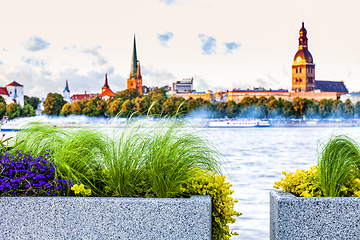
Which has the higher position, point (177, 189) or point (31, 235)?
point (177, 189)

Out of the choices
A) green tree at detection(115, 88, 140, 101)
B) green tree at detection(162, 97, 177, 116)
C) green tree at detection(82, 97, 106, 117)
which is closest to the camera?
green tree at detection(162, 97, 177, 116)

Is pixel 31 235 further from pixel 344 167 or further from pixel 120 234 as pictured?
pixel 344 167

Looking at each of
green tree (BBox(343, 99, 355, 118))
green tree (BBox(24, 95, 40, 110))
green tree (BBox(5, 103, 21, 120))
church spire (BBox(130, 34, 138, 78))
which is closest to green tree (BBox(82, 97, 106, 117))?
green tree (BBox(5, 103, 21, 120))

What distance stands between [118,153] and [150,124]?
2.00 feet

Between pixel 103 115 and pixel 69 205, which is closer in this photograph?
pixel 69 205

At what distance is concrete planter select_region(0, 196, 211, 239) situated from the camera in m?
2.95


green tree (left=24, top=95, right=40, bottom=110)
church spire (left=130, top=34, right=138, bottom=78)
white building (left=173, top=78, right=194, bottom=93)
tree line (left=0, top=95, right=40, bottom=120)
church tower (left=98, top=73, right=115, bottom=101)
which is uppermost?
church spire (left=130, top=34, right=138, bottom=78)

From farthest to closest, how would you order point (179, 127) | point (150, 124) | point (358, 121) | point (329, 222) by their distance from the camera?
point (358, 121) < point (150, 124) < point (179, 127) < point (329, 222)

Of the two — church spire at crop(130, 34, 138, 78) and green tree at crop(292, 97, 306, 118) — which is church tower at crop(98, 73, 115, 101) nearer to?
church spire at crop(130, 34, 138, 78)

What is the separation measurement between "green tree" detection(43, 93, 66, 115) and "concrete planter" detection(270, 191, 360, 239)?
103 meters

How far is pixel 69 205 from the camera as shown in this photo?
120 inches

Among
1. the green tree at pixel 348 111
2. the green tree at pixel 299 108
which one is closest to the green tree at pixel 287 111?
the green tree at pixel 299 108

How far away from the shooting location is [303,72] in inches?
6344

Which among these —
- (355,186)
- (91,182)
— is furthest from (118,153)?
(355,186)
